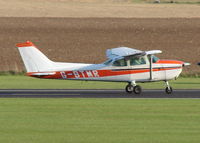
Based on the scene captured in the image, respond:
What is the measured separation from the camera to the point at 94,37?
56531 millimetres

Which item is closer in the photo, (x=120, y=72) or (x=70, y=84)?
(x=120, y=72)

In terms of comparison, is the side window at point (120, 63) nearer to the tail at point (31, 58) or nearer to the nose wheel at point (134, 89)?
the nose wheel at point (134, 89)

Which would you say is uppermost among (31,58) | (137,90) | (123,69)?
(31,58)

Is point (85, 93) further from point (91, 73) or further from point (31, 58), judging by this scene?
point (31, 58)

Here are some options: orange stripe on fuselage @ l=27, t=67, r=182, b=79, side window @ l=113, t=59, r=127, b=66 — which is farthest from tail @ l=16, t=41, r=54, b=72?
side window @ l=113, t=59, r=127, b=66

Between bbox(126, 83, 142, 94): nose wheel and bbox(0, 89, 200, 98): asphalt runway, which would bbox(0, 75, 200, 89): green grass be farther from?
bbox(126, 83, 142, 94): nose wheel

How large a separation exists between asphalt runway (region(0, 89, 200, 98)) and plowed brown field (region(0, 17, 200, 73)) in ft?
37.6
